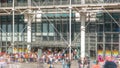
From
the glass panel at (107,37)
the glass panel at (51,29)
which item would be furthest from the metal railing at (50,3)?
the glass panel at (107,37)

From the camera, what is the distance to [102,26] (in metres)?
30.3

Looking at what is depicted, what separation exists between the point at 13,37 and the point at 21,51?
4.32 ft

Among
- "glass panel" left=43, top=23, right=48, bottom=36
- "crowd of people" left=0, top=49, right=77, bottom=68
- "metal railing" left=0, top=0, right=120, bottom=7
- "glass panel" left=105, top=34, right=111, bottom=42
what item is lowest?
"crowd of people" left=0, top=49, right=77, bottom=68

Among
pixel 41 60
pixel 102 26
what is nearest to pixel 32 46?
pixel 41 60

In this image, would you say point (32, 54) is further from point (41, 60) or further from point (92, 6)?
point (92, 6)

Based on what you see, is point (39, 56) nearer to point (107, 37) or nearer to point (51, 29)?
point (51, 29)

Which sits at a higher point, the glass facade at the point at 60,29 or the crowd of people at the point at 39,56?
the glass facade at the point at 60,29

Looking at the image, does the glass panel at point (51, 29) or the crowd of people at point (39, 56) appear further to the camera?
the glass panel at point (51, 29)

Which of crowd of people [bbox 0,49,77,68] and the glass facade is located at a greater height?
the glass facade

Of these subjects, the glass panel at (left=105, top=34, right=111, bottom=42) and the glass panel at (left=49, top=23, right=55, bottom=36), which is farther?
the glass panel at (left=49, top=23, right=55, bottom=36)

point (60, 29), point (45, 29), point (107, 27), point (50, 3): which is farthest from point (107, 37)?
point (45, 29)

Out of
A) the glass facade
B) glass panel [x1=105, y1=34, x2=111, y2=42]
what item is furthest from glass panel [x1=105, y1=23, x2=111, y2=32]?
glass panel [x1=105, y1=34, x2=111, y2=42]

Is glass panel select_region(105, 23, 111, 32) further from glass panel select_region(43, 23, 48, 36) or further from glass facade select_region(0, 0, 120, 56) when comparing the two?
glass panel select_region(43, 23, 48, 36)

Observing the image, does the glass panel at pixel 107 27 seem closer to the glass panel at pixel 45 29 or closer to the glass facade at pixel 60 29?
the glass facade at pixel 60 29
